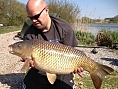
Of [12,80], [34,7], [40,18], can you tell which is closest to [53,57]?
[40,18]

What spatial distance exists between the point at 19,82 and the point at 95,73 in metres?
2.67

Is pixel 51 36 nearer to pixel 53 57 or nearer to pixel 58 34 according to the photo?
pixel 58 34

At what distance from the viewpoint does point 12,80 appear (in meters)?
5.07

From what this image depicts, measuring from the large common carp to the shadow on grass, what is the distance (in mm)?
2358

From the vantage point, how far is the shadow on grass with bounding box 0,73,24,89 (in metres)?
4.73

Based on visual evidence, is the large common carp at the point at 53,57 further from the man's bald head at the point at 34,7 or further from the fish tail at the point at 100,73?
the man's bald head at the point at 34,7

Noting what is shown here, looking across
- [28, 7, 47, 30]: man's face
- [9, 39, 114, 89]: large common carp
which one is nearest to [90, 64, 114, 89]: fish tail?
[9, 39, 114, 89]: large common carp

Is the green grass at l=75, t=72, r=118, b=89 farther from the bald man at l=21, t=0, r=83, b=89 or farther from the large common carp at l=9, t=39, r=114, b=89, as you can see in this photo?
the large common carp at l=9, t=39, r=114, b=89

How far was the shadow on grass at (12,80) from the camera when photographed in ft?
15.5

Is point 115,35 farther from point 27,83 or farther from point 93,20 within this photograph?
point 27,83

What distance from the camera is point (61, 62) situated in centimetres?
234

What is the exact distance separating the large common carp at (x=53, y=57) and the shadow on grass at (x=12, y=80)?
2.36 metres

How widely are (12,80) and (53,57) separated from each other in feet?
9.61

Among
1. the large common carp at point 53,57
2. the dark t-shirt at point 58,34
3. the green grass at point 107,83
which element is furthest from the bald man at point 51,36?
the green grass at point 107,83
